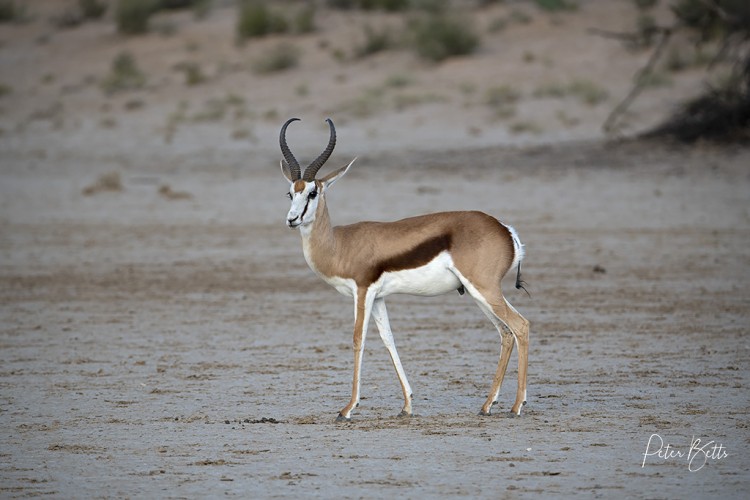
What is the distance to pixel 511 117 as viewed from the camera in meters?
30.0

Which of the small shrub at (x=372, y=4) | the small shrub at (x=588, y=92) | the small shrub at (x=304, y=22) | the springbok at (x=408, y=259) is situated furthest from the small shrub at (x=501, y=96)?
the springbok at (x=408, y=259)

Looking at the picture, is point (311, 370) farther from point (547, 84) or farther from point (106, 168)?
point (547, 84)

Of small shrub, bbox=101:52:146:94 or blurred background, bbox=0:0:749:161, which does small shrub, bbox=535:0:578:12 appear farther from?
small shrub, bbox=101:52:146:94

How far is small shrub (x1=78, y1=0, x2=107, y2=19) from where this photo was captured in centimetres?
4769

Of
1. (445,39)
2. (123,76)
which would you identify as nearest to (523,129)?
(445,39)

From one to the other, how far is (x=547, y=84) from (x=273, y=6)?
19040 millimetres

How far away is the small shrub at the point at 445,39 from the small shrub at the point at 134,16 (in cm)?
1177

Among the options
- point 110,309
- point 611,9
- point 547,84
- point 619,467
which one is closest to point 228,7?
point 611,9

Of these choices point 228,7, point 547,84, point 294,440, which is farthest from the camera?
point 228,7

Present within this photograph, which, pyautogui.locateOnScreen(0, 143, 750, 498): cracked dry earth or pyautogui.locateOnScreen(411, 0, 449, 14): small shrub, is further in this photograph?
pyautogui.locateOnScreen(411, 0, 449, 14): small shrub

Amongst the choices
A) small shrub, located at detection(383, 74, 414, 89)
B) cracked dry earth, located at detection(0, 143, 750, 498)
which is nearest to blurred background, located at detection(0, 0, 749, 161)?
small shrub, located at detection(383, 74, 414, 89)

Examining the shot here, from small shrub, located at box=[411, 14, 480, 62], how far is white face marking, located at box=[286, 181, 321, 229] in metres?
28.9

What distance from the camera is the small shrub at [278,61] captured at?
3759 cm

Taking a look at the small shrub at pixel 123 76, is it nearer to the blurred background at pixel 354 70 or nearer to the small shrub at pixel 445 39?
the blurred background at pixel 354 70
